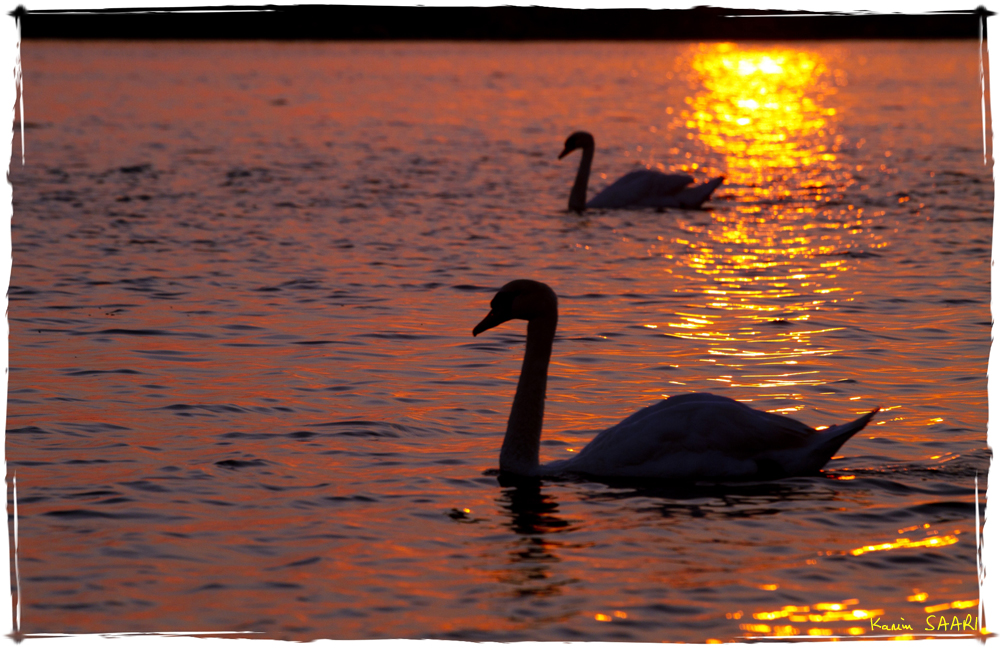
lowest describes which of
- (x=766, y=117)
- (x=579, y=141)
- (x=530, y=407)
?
(x=530, y=407)

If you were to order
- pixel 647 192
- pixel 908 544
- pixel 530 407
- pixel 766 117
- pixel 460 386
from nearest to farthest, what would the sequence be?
1. pixel 908 544
2. pixel 530 407
3. pixel 460 386
4. pixel 647 192
5. pixel 766 117

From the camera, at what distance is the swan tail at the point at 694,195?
2094 centimetres

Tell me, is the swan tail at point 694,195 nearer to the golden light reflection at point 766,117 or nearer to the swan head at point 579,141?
the golden light reflection at point 766,117

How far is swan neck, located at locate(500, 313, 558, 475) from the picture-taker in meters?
8.66

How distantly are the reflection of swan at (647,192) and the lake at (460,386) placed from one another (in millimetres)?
290

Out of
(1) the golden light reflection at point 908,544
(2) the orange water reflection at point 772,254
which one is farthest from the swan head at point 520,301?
(2) the orange water reflection at point 772,254

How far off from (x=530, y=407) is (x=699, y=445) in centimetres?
106

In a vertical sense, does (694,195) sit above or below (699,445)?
above

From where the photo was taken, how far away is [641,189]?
20906 mm

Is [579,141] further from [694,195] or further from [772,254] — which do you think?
[772,254]

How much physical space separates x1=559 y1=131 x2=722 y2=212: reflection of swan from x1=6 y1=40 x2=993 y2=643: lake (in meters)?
0.29

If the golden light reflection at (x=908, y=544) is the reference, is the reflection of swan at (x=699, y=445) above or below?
above

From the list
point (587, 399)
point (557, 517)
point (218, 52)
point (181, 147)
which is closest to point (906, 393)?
point (587, 399)

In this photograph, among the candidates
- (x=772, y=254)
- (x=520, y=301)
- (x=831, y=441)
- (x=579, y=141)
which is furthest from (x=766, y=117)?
(x=831, y=441)
